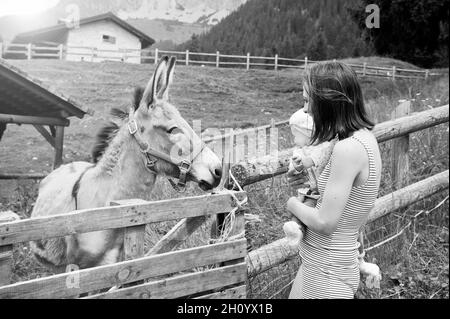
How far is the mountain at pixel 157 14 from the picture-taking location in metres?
3.11

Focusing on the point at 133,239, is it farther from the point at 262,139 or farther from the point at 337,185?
the point at 262,139

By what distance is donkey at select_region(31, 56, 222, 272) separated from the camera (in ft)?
8.51

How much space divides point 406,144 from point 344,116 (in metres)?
2.93

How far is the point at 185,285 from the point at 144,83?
1.58 m

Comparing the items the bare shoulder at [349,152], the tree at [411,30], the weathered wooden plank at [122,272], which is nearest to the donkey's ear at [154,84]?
the weathered wooden plank at [122,272]

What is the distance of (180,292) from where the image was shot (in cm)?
214

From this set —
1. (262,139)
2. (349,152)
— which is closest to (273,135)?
(262,139)

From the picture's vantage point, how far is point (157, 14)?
3.53 metres

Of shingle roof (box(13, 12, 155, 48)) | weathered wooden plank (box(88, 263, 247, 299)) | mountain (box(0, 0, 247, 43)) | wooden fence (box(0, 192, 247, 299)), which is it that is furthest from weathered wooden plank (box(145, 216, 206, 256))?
mountain (box(0, 0, 247, 43))

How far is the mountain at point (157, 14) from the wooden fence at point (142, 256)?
66.5 inches

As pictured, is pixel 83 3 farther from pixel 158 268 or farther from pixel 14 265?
pixel 158 268

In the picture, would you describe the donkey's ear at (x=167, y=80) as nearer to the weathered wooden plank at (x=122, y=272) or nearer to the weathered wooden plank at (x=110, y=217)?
the weathered wooden plank at (x=110, y=217)

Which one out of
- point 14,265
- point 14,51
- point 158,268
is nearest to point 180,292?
point 158,268

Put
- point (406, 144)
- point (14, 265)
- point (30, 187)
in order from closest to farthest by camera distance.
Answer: point (30, 187) → point (14, 265) → point (406, 144)
